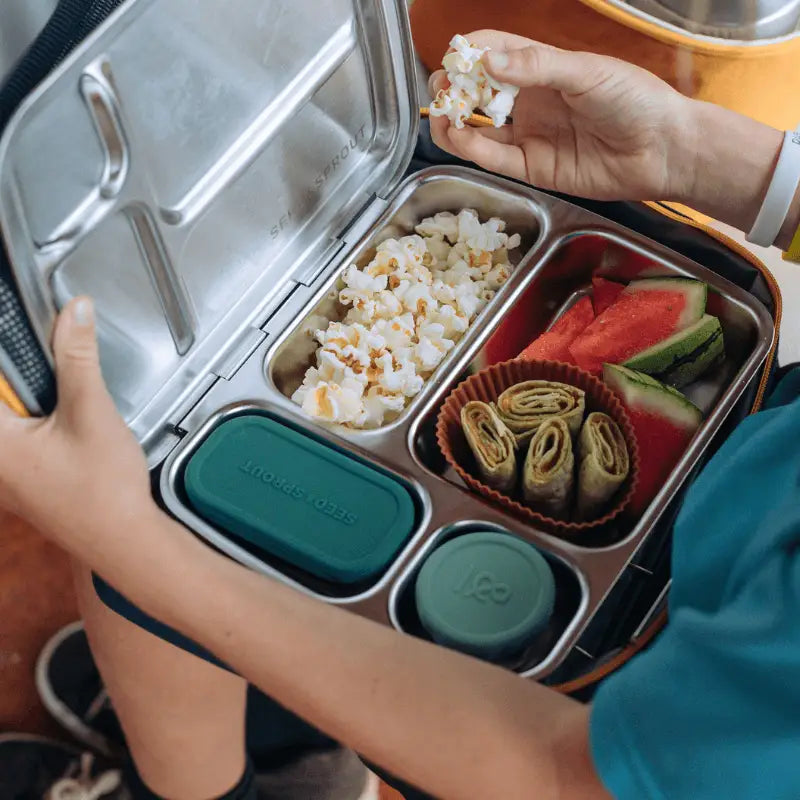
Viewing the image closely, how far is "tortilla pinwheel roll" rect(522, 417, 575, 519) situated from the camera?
33.0 inches

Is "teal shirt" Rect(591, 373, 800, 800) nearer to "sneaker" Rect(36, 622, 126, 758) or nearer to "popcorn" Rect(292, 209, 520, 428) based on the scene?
"popcorn" Rect(292, 209, 520, 428)

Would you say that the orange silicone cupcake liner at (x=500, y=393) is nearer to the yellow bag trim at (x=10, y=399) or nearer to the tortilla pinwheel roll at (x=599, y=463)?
the tortilla pinwheel roll at (x=599, y=463)

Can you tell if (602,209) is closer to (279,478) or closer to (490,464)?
(490,464)

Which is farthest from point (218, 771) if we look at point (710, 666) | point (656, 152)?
point (656, 152)

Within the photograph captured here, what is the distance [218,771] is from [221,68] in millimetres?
802

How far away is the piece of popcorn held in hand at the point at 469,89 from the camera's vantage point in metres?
0.85

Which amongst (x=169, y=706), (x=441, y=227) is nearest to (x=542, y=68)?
(x=441, y=227)

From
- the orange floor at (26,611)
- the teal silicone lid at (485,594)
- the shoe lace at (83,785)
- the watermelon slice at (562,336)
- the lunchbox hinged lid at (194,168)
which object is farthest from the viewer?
the orange floor at (26,611)

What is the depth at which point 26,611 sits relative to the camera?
1.35 m

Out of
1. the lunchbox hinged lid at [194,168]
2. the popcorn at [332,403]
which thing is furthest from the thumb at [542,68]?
the popcorn at [332,403]

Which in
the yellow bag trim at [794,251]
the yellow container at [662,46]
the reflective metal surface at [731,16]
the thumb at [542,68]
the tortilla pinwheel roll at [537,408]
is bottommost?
the tortilla pinwheel roll at [537,408]

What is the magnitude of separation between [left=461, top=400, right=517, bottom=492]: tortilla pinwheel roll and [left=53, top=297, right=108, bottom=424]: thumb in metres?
0.36

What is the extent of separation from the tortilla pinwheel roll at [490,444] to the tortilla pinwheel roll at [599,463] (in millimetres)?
68

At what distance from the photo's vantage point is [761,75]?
1.31 meters
